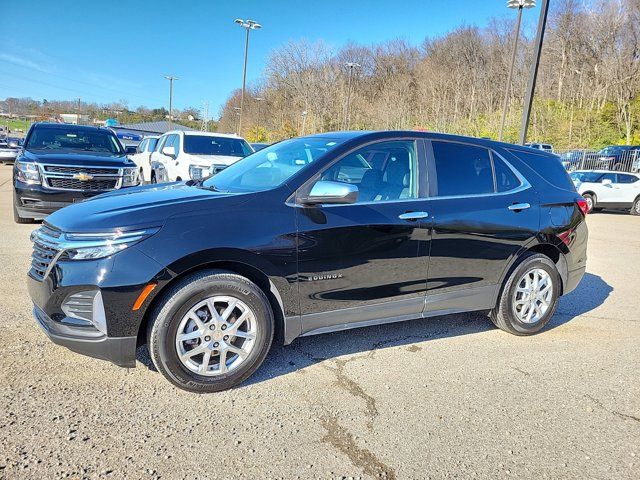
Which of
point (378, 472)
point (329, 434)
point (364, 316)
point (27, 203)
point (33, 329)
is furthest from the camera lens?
point (27, 203)

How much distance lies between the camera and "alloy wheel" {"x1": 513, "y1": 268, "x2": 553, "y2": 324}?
4.27 metres

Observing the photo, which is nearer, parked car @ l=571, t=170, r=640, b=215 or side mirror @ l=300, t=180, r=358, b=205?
side mirror @ l=300, t=180, r=358, b=205

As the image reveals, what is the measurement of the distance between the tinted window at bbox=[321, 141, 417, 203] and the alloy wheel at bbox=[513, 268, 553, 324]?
1522 millimetres

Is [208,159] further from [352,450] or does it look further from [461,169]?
[352,450]

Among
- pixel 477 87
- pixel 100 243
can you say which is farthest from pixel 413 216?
pixel 477 87

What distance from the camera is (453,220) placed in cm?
372

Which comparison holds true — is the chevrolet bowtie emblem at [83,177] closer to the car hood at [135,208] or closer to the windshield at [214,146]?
the windshield at [214,146]

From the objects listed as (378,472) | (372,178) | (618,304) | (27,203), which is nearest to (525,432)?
(378,472)

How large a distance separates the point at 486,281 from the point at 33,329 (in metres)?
3.81

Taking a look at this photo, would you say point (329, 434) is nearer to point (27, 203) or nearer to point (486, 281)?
point (486, 281)

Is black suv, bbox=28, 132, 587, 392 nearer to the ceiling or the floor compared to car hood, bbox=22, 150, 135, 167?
nearer to the floor

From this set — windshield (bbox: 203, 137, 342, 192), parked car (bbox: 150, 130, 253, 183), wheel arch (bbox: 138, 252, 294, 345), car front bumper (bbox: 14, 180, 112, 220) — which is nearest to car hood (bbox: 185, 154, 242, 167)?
parked car (bbox: 150, 130, 253, 183)

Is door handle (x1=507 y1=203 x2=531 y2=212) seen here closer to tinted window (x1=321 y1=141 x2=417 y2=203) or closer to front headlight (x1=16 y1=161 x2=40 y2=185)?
tinted window (x1=321 y1=141 x2=417 y2=203)

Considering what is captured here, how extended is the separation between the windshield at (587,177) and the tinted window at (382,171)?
1554 centimetres
